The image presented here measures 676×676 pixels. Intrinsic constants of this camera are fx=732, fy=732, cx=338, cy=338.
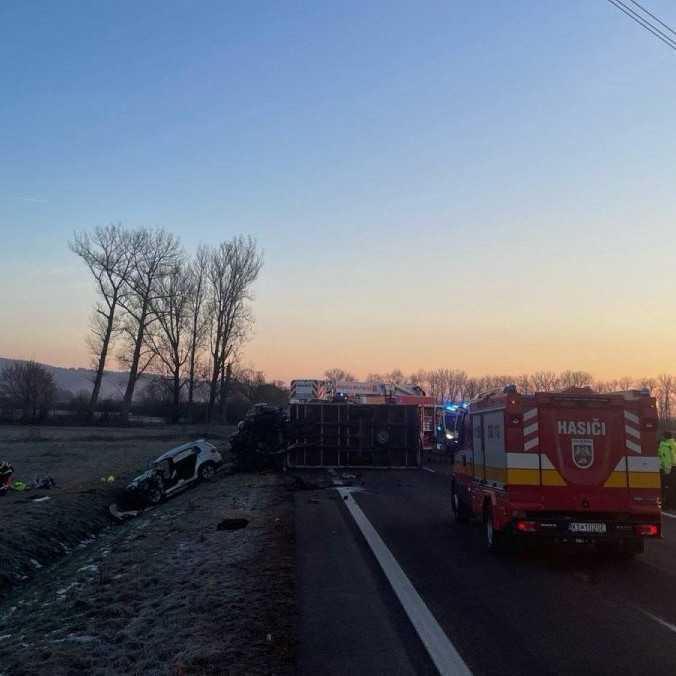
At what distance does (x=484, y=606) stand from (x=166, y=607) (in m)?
3.44

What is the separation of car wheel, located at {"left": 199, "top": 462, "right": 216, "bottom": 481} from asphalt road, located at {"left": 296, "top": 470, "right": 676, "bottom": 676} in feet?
38.8

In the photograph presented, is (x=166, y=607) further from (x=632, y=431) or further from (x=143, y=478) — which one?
(x=143, y=478)

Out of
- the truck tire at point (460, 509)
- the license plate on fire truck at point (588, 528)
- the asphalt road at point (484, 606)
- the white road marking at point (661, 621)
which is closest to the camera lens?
the asphalt road at point (484, 606)

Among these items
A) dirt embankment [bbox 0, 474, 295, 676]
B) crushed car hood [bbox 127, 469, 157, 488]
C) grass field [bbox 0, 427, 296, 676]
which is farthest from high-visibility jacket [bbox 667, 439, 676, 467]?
crushed car hood [bbox 127, 469, 157, 488]

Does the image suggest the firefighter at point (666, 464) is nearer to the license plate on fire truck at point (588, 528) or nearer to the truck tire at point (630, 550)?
the truck tire at point (630, 550)

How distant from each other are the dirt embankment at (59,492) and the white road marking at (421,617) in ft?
21.6

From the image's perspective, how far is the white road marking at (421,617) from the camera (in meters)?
5.94

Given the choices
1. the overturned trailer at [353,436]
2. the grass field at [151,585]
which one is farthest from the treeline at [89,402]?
the grass field at [151,585]

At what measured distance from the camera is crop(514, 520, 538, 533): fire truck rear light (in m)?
10.3

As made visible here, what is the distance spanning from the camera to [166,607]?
26.0 feet

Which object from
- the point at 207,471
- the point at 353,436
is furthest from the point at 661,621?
the point at 353,436

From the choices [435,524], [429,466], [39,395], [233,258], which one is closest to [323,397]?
[429,466]

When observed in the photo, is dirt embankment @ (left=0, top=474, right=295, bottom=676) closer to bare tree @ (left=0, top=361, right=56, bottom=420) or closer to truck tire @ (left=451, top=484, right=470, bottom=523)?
truck tire @ (left=451, top=484, right=470, bottom=523)

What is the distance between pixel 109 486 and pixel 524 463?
56.6ft
